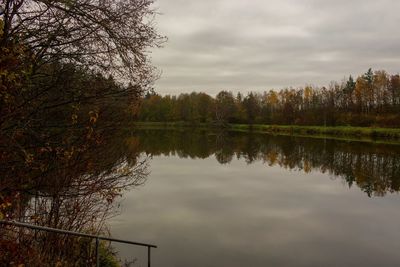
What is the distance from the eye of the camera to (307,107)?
9056 cm

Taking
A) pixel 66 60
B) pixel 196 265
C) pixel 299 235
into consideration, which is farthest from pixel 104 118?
pixel 299 235

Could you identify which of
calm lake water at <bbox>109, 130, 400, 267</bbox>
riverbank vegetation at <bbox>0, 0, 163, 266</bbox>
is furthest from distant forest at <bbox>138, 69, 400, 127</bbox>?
riverbank vegetation at <bbox>0, 0, 163, 266</bbox>

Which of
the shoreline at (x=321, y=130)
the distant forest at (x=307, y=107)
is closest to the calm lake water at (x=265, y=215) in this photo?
the shoreline at (x=321, y=130)

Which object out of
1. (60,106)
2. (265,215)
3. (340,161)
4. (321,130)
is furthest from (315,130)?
(60,106)

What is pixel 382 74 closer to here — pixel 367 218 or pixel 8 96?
pixel 367 218

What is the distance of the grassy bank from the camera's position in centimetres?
5584

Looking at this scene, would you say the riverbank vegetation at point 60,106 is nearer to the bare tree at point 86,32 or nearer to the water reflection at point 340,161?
the bare tree at point 86,32

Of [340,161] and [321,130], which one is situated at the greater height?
[321,130]

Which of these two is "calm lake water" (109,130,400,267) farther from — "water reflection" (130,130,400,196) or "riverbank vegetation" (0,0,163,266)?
"riverbank vegetation" (0,0,163,266)

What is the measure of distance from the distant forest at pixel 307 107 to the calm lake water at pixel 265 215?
32.9m

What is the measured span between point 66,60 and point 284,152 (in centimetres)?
3360

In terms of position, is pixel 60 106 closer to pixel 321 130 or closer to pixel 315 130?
pixel 321 130

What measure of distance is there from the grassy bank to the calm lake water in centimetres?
2348

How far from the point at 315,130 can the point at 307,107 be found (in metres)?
21.3
